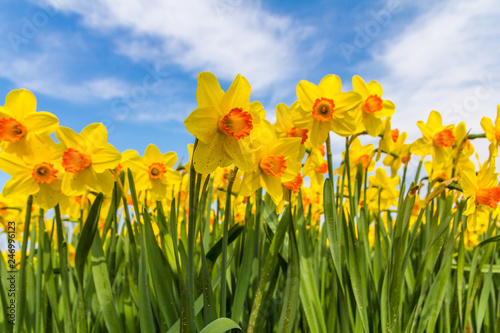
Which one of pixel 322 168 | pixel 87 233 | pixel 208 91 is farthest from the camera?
pixel 322 168

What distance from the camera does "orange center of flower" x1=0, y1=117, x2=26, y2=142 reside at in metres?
1.35

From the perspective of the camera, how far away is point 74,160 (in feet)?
4.56

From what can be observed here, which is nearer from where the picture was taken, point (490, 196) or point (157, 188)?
point (490, 196)

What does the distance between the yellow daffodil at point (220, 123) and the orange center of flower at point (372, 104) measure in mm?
874

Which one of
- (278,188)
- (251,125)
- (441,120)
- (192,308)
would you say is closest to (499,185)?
(441,120)

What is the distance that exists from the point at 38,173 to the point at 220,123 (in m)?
0.80

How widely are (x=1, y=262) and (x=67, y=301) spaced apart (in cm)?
90

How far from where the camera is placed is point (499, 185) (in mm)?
1967

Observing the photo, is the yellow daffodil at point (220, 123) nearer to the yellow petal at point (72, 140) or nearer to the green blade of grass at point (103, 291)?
the yellow petal at point (72, 140)

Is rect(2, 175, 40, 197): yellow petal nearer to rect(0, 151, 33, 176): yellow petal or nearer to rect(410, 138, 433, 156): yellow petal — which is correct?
rect(0, 151, 33, 176): yellow petal

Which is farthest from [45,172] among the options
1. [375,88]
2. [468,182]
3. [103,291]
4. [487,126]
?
[487,126]

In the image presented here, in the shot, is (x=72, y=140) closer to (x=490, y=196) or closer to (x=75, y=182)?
(x=75, y=182)

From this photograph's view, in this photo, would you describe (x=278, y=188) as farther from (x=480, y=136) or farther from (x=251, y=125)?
(x=480, y=136)

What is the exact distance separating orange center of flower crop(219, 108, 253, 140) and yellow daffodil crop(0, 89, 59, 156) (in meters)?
0.67
